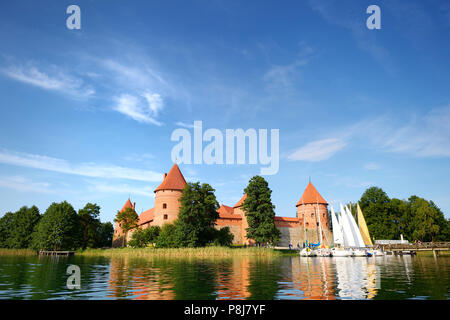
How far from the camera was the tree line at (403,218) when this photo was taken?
48.5 metres

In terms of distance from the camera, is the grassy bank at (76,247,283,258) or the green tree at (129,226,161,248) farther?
the green tree at (129,226,161,248)

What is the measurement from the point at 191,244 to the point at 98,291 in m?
30.7

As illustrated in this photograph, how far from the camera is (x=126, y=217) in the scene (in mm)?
51625

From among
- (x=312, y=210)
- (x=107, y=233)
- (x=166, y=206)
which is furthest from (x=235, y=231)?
(x=107, y=233)

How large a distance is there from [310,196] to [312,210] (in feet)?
10.2

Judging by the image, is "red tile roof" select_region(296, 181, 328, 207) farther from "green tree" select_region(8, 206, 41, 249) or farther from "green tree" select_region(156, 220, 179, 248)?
"green tree" select_region(8, 206, 41, 249)

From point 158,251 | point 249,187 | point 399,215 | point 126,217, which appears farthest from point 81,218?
point 399,215

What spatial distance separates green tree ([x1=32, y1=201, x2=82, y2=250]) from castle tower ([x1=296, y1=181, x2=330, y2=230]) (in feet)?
143

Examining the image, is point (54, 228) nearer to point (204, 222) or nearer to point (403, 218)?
point (204, 222)

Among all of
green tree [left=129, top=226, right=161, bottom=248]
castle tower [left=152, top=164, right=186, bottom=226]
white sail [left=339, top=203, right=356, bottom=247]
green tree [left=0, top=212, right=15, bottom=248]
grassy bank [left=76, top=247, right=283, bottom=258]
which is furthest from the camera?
green tree [left=0, top=212, right=15, bottom=248]

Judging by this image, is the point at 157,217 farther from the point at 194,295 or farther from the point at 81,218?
the point at 194,295

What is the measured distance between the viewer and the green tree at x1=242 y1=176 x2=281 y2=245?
144ft

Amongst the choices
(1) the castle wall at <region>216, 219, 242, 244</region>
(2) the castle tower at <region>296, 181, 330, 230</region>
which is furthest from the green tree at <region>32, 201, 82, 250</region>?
(2) the castle tower at <region>296, 181, 330, 230</region>

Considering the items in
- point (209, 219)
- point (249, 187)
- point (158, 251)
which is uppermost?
point (249, 187)
